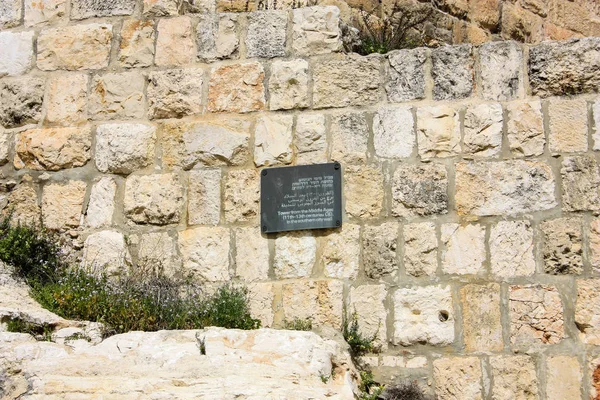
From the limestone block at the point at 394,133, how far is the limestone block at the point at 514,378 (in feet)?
4.99

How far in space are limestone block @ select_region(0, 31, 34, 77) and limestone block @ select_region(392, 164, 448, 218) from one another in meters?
3.00

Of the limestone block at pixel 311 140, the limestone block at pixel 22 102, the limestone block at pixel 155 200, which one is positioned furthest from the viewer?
the limestone block at pixel 22 102

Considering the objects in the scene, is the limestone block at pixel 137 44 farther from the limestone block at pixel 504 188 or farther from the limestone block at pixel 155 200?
the limestone block at pixel 504 188

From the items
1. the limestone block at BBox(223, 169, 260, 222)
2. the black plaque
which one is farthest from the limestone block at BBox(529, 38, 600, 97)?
the limestone block at BBox(223, 169, 260, 222)

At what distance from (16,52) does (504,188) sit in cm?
382

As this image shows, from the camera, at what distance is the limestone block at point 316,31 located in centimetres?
Answer: 725

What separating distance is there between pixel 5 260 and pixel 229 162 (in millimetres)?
1674

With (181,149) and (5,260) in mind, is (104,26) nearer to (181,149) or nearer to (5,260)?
(181,149)

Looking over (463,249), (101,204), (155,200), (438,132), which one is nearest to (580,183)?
(463,249)

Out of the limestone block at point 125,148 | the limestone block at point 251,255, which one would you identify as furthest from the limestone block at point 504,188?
the limestone block at point 125,148

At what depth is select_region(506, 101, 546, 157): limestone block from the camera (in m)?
6.70

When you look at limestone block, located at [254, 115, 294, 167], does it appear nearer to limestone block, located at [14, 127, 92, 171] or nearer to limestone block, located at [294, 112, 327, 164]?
limestone block, located at [294, 112, 327, 164]

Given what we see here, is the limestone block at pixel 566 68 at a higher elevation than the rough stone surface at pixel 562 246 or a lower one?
higher

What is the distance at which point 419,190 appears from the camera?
6.77 metres
